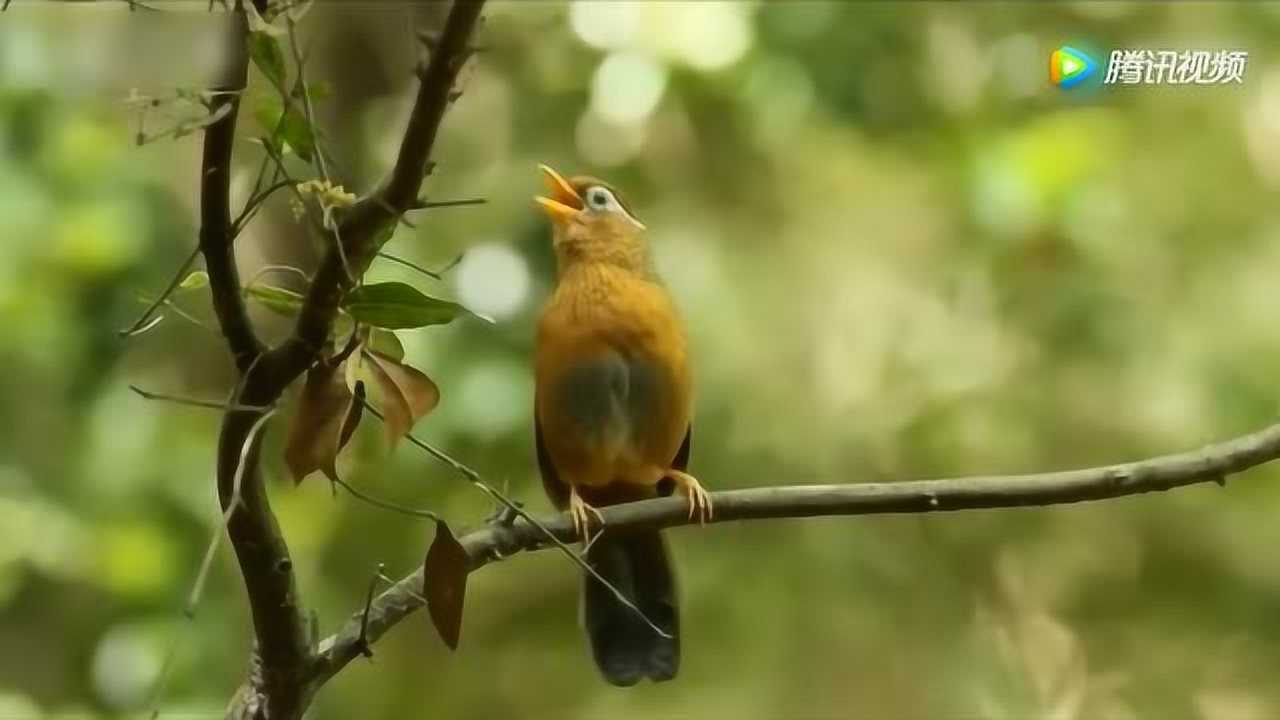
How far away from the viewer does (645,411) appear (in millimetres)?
1411

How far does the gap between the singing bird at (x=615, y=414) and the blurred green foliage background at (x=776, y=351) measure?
0.85ft

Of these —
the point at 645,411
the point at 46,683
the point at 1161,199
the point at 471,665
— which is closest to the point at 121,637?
the point at 46,683

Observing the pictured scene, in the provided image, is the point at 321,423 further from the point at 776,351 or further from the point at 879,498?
the point at 776,351

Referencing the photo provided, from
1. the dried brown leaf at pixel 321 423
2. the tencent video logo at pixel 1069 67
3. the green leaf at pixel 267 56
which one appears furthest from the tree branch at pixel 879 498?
the tencent video logo at pixel 1069 67

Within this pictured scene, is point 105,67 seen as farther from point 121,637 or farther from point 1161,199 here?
point 1161,199

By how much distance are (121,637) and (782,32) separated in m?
1.11

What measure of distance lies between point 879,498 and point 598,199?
0.61 meters

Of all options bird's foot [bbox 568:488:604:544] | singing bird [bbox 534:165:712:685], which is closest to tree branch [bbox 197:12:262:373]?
bird's foot [bbox 568:488:604:544]

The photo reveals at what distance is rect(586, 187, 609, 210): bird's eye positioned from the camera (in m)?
1.53

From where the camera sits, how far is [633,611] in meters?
1.39

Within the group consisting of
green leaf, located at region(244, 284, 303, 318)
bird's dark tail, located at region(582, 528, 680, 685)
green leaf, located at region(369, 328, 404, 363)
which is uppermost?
green leaf, located at region(244, 284, 303, 318)

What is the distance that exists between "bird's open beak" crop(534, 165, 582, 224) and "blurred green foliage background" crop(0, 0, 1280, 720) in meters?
0.22

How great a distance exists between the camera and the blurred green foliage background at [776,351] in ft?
5.82

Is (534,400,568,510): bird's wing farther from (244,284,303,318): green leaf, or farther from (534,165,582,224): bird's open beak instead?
(244,284,303,318): green leaf
